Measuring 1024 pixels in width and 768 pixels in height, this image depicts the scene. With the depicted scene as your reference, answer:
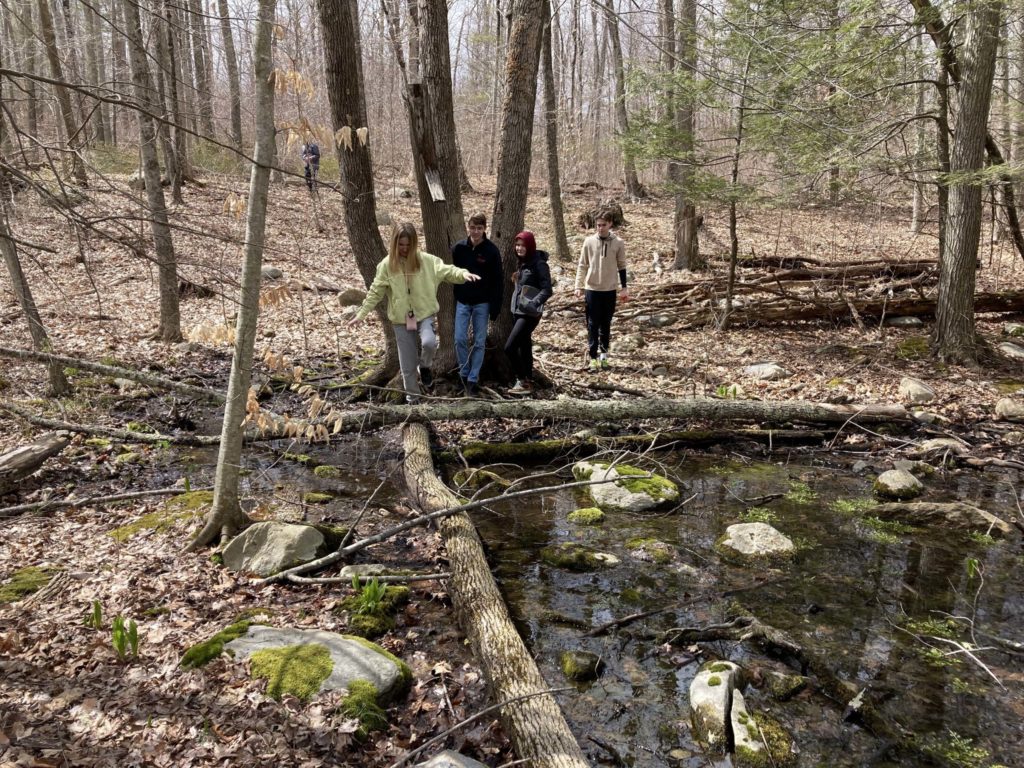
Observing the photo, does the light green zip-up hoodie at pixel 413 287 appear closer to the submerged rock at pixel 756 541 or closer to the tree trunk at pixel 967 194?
the submerged rock at pixel 756 541

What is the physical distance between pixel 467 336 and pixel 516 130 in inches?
95.5

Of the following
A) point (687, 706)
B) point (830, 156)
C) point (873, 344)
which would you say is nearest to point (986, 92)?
point (830, 156)

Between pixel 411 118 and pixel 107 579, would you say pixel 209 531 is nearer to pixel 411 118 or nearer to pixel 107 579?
pixel 107 579

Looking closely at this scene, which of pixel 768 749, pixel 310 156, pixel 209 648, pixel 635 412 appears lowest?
pixel 768 749

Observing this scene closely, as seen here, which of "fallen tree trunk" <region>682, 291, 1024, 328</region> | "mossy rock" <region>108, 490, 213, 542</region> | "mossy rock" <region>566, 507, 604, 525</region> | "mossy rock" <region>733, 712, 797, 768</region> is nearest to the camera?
"mossy rock" <region>733, 712, 797, 768</region>

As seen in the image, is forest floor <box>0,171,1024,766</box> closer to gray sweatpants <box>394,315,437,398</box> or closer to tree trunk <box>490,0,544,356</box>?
gray sweatpants <box>394,315,437,398</box>

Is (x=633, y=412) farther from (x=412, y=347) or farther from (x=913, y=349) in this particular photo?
(x=913, y=349)

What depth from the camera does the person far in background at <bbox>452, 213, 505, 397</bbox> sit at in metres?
7.46

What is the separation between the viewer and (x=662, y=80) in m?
10.4

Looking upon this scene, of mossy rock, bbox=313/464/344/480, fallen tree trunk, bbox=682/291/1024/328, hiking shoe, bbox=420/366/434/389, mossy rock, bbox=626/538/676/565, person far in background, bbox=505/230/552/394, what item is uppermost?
person far in background, bbox=505/230/552/394

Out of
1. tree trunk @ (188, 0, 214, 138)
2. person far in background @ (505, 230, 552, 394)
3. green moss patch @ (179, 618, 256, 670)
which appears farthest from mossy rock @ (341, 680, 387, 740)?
person far in background @ (505, 230, 552, 394)

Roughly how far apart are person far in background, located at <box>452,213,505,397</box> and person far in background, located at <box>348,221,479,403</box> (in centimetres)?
19

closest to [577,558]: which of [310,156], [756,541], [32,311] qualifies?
[756,541]

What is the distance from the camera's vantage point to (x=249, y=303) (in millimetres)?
4281
